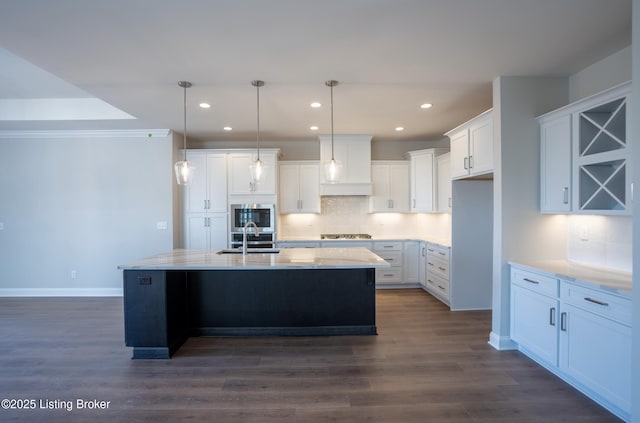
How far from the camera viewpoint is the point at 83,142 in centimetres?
514

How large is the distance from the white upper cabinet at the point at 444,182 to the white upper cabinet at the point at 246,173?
2.70m

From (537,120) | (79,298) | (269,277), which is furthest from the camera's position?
(79,298)

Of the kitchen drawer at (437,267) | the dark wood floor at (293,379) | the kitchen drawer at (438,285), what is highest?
the kitchen drawer at (437,267)

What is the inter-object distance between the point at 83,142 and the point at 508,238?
20.2 ft

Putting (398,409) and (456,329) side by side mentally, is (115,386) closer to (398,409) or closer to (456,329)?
(398,409)

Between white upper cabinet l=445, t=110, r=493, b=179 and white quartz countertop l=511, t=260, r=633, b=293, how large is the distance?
3.50 feet

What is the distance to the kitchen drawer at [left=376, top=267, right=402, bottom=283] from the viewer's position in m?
5.48

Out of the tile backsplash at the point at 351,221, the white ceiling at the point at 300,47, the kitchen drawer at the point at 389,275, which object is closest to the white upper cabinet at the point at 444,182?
the tile backsplash at the point at 351,221

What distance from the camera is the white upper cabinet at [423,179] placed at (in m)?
5.30

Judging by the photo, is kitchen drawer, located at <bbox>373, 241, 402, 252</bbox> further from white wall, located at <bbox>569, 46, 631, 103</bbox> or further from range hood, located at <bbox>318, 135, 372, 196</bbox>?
white wall, located at <bbox>569, 46, 631, 103</bbox>

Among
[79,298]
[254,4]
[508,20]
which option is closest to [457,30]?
[508,20]

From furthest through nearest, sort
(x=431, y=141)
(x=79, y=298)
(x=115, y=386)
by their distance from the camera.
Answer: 1. (x=431, y=141)
2. (x=79, y=298)
3. (x=115, y=386)

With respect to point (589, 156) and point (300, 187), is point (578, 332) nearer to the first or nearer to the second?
point (589, 156)

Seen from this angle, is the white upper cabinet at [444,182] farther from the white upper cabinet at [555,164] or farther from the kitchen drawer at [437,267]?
the white upper cabinet at [555,164]
